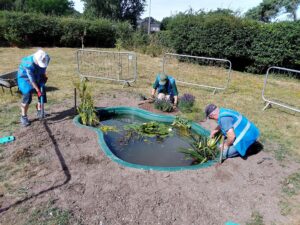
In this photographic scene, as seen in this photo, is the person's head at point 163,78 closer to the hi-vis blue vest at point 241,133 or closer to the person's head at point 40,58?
the hi-vis blue vest at point 241,133

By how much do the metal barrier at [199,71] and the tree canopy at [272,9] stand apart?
20957mm

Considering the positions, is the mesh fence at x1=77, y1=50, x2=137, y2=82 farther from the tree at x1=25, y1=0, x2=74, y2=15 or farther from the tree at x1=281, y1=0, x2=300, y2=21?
the tree at x1=25, y1=0, x2=74, y2=15

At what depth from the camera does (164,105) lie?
22.5ft

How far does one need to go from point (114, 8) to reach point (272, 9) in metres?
22.3

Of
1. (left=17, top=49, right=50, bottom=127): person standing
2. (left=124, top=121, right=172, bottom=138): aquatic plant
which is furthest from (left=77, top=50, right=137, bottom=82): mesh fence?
(left=17, top=49, right=50, bottom=127): person standing

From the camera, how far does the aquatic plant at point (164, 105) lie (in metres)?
6.84

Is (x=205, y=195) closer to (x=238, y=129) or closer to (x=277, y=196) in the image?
(x=277, y=196)

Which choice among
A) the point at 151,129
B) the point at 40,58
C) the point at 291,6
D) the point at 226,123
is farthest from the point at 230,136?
the point at 291,6

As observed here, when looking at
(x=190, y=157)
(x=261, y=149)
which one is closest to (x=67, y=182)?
(x=190, y=157)

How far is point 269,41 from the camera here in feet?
41.6

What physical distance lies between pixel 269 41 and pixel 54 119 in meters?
10.5

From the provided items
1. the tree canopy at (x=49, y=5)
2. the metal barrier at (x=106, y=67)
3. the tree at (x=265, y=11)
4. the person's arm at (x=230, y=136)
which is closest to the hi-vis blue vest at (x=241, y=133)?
the person's arm at (x=230, y=136)

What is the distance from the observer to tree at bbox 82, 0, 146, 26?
139 feet

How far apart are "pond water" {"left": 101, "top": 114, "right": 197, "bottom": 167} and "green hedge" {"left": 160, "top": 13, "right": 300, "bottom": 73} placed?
877 centimetres
